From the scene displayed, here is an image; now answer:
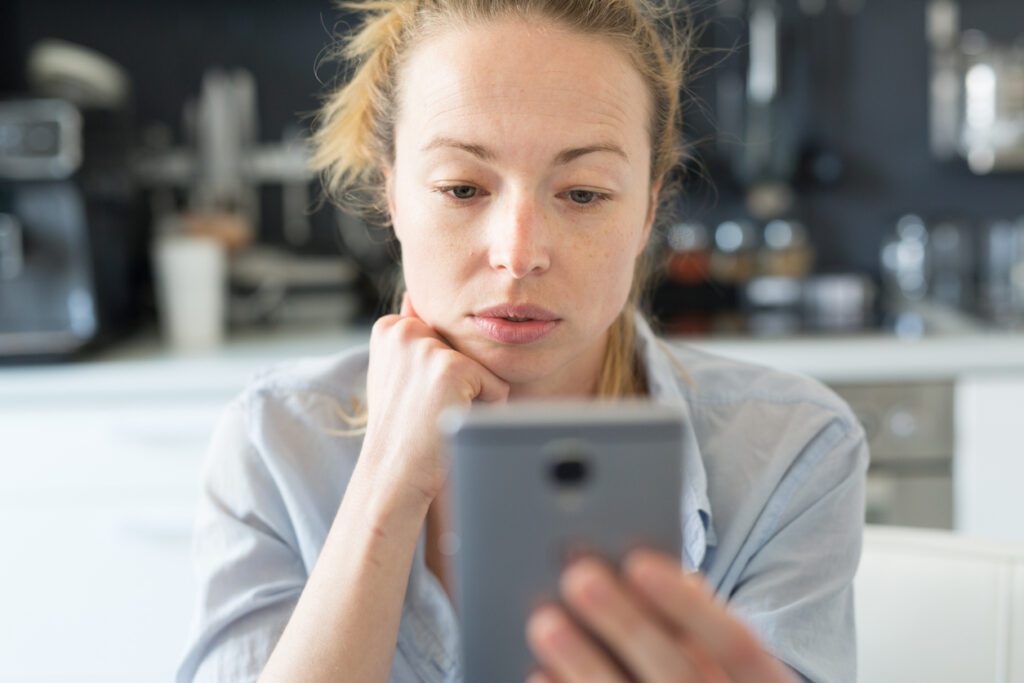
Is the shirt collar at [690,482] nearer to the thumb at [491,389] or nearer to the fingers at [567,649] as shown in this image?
the thumb at [491,389]

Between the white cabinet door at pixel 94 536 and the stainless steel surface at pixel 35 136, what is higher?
the stainless steel surface at pixel 35 136

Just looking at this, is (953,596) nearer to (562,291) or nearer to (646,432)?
(562,291)

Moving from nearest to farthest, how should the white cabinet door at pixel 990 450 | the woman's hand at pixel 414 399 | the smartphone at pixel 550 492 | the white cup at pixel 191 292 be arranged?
the smartphone at pixel 550 492, the woman's hand at pixel 414 399, the white cabinet door at pixel 990 450, the white cup at pixel 191 292

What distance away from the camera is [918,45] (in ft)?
8.02

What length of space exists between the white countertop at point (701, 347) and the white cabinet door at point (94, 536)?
0.13 feet

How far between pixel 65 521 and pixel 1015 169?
2031 millimetres

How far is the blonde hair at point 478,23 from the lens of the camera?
0.94 metres

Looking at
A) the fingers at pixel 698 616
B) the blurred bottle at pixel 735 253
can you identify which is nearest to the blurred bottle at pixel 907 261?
the blurred bottle at pixel 735 253

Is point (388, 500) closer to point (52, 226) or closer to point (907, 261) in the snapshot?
point (52, 226)

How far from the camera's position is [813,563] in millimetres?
924

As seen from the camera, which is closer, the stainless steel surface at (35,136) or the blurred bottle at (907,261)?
the stainless steel surface at (35,136)

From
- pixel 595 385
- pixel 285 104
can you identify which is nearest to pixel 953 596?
pixel 595 385

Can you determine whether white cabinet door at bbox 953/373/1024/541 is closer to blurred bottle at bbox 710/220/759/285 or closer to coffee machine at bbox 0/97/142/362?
blurred bottle at bbox 710/220/759/285

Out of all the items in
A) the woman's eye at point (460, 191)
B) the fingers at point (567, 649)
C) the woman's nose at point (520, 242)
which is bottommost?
the fingers at point (567, 649)
